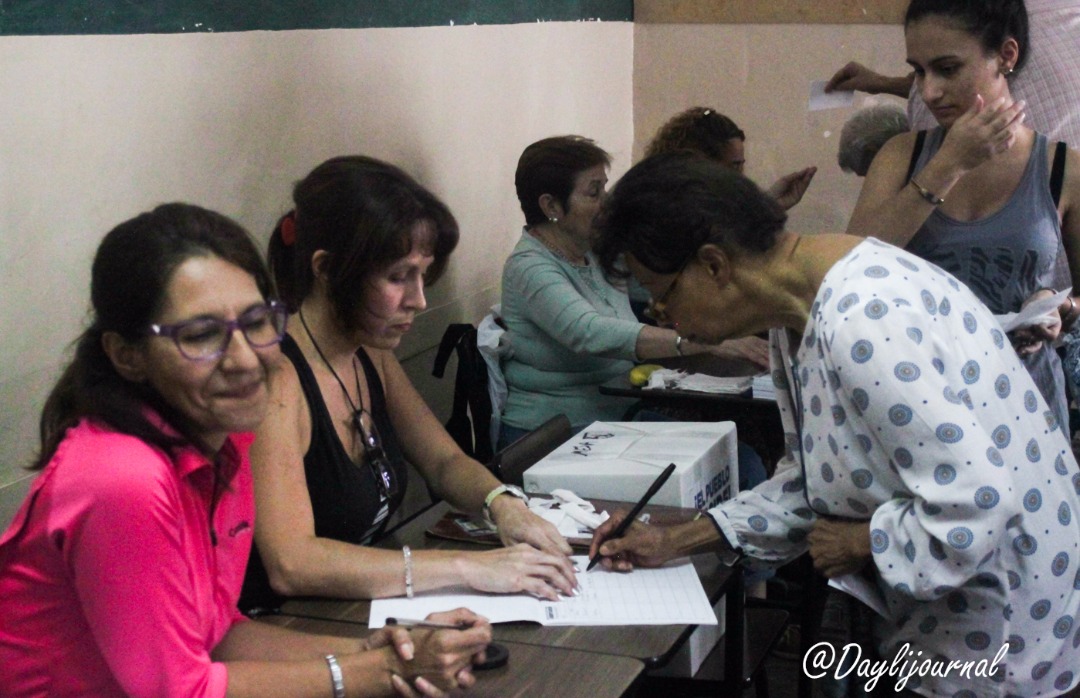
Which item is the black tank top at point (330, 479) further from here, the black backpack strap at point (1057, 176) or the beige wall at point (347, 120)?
the black backpack strap at point (1057, 176)

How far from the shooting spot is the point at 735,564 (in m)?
1.98

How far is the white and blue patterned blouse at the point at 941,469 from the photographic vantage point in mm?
1521

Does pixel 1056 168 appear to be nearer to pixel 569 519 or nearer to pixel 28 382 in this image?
pixel 569 519

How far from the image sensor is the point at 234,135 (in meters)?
2.80

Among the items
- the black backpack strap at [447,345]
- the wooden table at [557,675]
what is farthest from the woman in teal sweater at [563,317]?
the wooden table at [557,675]

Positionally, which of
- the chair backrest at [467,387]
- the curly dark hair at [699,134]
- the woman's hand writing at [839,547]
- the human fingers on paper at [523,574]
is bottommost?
the chair backrest at [467,387]

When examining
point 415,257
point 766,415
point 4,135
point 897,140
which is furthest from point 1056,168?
point 4,135

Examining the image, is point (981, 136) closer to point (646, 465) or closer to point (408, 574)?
point (646, 465)

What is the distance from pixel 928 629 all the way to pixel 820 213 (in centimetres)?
374

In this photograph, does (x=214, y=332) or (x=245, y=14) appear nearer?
(x=214, y=332)

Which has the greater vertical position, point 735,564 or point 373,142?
point 373,142

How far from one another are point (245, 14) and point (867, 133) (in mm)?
2381

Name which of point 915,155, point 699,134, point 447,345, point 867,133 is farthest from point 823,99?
point 915,155

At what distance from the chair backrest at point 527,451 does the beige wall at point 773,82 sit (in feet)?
9.47
